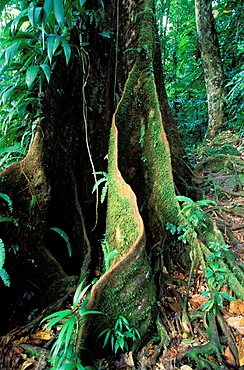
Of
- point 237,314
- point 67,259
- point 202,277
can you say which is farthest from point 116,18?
point 237,314

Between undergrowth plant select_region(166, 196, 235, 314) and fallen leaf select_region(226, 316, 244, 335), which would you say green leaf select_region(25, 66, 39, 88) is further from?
fallen leaf select_region(226, 316, 244, 335)

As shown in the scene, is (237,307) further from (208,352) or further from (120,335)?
(120,335)

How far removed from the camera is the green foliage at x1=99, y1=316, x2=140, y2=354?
1.97 metres

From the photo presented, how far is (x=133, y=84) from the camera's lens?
3.54 m

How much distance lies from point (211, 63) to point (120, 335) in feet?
23.7

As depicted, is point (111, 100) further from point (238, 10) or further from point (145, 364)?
point (238, 10)

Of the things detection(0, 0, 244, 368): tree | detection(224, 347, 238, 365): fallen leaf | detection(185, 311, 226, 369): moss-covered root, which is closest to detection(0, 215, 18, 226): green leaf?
detection(0, 0, 244, 368): tree

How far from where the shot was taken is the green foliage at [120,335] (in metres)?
1.97

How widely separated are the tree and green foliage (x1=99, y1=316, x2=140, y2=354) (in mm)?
66

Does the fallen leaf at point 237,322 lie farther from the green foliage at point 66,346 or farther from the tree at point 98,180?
the green foliage at point 66,346

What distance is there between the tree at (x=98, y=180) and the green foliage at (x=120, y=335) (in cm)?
7

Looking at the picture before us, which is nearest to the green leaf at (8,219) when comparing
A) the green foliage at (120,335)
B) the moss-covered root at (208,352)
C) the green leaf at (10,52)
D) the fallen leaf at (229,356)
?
the green foliage at (120,335)

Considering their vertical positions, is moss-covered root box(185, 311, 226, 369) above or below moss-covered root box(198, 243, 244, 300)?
below

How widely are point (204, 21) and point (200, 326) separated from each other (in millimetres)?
7596
